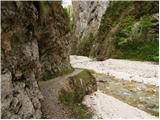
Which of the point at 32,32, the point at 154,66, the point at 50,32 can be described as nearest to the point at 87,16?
the point at 154,66

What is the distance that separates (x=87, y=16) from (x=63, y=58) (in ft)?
96.4

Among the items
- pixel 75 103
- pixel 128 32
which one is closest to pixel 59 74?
pixel 75 103

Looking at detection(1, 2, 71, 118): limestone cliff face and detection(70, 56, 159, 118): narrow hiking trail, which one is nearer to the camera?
detection(1, 2, 71, 118): limestone cliff face

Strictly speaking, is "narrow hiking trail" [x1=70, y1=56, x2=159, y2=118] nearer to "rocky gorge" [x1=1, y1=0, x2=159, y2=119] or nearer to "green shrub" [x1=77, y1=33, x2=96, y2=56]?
"rocky gorge" [x1=1, y1=0, x2=159, y2=119]

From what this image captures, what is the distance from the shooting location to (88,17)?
142 ft

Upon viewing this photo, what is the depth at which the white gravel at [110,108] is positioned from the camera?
11773 millimetres

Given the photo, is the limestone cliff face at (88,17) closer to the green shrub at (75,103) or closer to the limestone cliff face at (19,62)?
the green shrub at (75,103)

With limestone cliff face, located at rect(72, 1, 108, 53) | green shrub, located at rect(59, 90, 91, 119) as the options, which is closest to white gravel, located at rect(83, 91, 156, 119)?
green shrub, located at rect(59, 90, 91, 119)

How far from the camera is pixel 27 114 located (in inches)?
367

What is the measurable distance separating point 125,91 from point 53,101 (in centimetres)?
600

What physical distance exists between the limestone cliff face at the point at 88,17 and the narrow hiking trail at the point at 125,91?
14.7m

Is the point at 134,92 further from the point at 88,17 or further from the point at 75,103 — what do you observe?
the point at 88,17

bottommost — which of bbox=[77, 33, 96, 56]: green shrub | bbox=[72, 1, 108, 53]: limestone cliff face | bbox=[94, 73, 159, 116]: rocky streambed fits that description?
bbox=[94, 73, 159, 116]: rocky streambed

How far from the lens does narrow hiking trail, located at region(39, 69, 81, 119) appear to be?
11.0m
